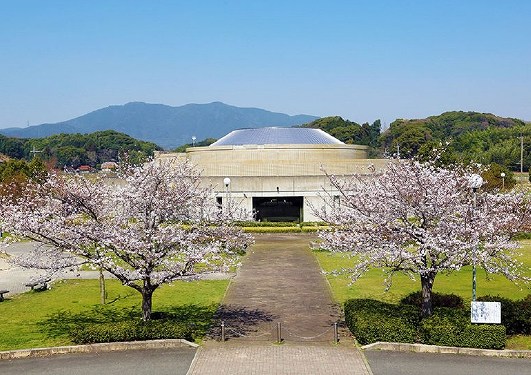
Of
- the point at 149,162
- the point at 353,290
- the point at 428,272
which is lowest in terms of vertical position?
the point at 353,290

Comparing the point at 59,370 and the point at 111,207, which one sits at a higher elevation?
the point at 111,207

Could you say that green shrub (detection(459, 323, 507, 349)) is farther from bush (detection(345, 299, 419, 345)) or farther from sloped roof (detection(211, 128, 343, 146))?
sloped roof (detection(211, 128, 343, 146))

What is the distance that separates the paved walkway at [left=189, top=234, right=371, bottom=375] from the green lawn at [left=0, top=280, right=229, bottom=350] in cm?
106

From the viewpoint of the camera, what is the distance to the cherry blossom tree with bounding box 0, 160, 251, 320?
16.4 m

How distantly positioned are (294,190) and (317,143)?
36.4 feet

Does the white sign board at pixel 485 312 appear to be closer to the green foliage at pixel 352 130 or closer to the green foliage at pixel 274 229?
the green foliage at pixel 274 229

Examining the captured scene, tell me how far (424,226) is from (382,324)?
10.3 feet

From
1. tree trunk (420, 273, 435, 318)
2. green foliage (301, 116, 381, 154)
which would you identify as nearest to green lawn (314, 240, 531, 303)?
tree trunk (420, 273, 435, 318)

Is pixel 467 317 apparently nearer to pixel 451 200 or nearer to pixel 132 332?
pixel 451 200

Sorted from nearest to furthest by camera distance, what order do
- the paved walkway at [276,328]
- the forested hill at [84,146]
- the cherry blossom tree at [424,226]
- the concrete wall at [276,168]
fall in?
the paved walkway at [276,328]
the cherry blossom tree at [424,226]
the concrete wall at [276,168]
the forested hill at [84,146]

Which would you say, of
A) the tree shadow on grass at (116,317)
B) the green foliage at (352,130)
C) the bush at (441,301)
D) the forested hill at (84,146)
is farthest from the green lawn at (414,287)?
the forested hill at (84,146)

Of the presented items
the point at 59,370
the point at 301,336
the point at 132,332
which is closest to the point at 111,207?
the point at 132,332

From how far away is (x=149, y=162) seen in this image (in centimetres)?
1789

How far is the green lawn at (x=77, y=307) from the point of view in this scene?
1752 cm
